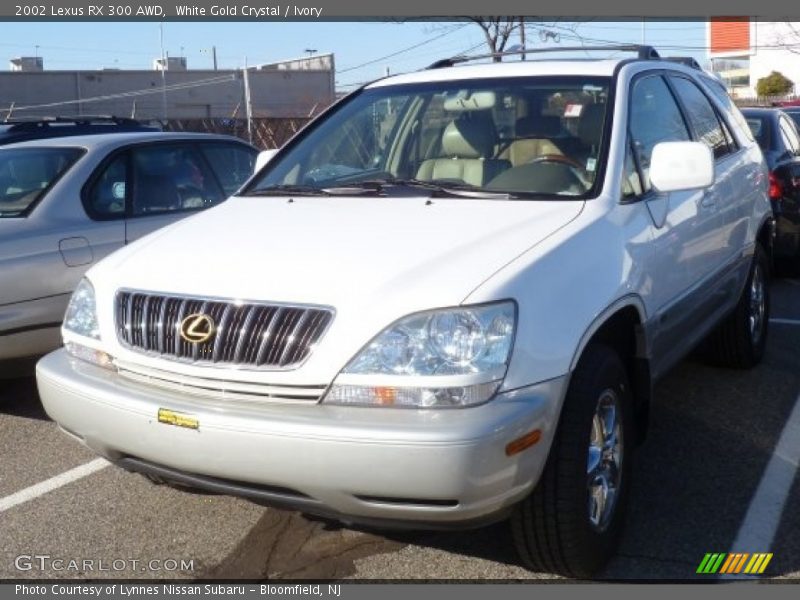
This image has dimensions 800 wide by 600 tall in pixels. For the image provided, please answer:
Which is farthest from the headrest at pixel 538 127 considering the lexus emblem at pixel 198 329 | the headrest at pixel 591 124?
the lexus emblem at pixel 198 329

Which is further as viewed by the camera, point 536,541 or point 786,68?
point 786,68

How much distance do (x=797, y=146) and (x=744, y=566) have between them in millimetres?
7001

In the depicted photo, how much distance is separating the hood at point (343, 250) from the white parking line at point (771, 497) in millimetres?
1400

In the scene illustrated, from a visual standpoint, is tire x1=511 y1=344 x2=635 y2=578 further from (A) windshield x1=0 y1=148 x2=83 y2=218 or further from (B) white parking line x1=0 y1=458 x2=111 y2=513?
(A) windshield x1=0 y1=148 x2=83 y2=218

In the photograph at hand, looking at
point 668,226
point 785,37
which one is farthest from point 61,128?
point 785,37

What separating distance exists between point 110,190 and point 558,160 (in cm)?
298

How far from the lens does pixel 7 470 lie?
470cm

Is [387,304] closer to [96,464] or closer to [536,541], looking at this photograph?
[536,541]

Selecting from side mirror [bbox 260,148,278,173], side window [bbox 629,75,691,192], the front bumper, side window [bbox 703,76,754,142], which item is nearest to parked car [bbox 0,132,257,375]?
side mirror [bbox 260,148,278,173]

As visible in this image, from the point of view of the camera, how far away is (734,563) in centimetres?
358

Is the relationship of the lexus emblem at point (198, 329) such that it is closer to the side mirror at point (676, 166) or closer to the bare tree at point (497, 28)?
the side mirror at point (676, 166)

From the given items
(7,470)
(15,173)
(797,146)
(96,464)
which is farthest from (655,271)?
(797,146)

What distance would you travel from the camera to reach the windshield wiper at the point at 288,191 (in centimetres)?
434

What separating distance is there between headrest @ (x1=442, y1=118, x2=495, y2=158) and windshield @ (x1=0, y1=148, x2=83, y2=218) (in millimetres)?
2488
